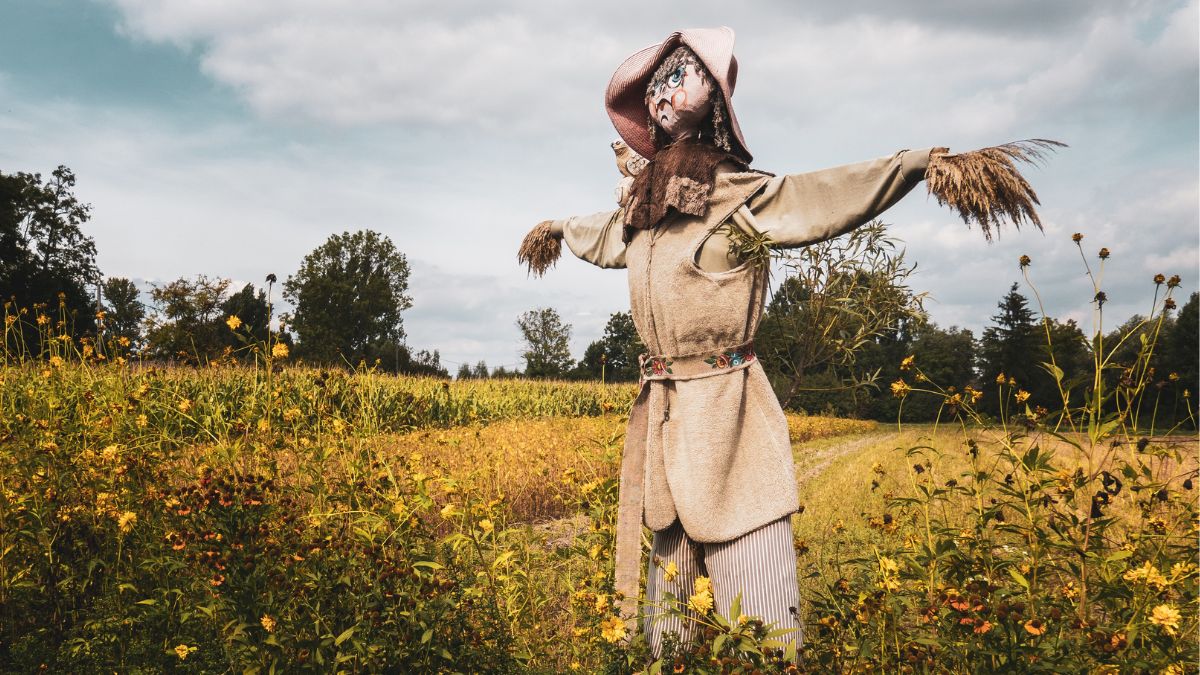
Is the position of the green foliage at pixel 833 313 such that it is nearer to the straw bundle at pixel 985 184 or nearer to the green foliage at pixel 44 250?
the straw bundle at pixel 985 184

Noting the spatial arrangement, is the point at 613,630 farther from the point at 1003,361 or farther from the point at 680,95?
the point at 1003,361

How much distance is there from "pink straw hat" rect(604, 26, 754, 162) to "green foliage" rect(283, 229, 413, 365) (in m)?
43.1

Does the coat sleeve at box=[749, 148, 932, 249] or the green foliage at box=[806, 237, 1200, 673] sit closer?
the green foliage at box=[806, 237, 1200, 673]

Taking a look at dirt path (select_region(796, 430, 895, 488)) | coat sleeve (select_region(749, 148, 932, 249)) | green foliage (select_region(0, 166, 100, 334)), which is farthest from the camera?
green foliage (select_region(0, 166, 100, 334))

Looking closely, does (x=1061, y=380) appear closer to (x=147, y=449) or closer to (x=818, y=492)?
(x=147, y=449)

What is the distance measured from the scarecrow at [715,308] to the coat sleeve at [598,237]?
20 cm

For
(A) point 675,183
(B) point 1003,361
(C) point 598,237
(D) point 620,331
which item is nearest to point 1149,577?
(A) point 675,183

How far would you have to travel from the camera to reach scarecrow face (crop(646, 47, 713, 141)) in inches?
110

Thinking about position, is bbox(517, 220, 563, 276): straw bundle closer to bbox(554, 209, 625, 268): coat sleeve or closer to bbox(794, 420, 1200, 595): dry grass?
bbox(554, 209, 625, 268): coat sleeve

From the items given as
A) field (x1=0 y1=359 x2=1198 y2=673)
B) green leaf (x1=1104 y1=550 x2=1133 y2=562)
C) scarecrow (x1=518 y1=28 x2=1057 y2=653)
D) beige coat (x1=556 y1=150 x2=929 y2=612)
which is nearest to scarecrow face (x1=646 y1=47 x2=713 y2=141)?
scarecrow (x1=518 y1=28 x2=1057 y2=653)

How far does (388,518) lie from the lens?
3.01m

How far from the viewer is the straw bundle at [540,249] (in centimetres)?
360

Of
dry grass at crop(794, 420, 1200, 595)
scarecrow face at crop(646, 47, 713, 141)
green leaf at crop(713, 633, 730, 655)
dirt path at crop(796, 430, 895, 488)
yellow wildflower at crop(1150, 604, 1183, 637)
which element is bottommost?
dirt path at crop(796, 430, 895, 488)

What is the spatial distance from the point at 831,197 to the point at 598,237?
1087mm
